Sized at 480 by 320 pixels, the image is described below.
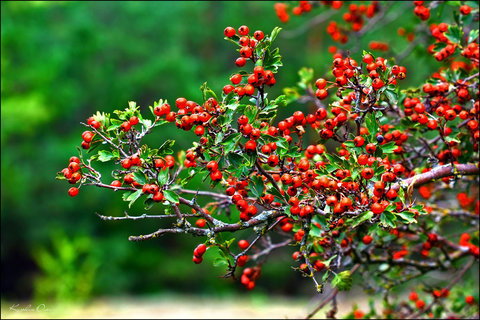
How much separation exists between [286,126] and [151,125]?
524 millimetres

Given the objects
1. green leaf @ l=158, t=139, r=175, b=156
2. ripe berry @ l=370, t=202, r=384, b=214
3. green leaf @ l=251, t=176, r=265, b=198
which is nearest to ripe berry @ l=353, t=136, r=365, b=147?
ripe berry @ l=370, t=202, r=384, b=214

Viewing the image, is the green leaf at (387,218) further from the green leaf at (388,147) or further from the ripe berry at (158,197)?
the ripe berry at (158,197)

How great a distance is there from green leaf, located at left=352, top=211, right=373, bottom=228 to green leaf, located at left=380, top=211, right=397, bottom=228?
4 centimetres

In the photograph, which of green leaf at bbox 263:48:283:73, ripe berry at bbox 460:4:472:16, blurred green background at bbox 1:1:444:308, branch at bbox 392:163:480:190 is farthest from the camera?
blurred green background at bbox 1:1:444:308

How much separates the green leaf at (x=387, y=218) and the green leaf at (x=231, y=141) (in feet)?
1.88

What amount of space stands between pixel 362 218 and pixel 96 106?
972 cm

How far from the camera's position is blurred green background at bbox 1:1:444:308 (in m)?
9.07

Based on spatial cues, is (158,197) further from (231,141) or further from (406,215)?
(406,215)

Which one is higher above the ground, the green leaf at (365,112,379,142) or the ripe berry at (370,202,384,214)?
the green leaf at (365,112,379,142)

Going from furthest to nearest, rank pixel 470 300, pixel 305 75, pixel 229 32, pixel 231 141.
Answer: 1. pixel 470 300
2. pixel 305 75
3. pixel 229 32
4. pixel 231 141

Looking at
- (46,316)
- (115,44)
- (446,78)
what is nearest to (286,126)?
(446,78)

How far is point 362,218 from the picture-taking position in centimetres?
173

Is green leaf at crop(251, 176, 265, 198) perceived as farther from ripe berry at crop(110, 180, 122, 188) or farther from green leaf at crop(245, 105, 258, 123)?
ripe berry at crop(110, 180, 122, 188)

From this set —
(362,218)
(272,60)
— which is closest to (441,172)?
(362,218)
